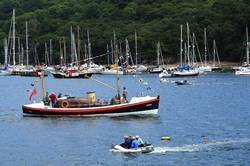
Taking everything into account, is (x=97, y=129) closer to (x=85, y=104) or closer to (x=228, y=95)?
(x=85, y=104)

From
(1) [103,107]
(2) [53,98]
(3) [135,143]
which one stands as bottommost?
(3) [135,143]

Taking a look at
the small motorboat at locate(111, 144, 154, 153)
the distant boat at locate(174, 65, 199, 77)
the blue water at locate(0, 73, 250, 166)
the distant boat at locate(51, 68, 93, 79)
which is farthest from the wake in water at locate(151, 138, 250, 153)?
the distant boat at locate(51, 68, 93, 79)

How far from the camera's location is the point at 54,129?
70.5 m

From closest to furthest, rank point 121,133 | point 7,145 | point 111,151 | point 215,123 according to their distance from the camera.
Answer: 1. point 111,151
2. point 7,145
3. point 121,133
4. point 215,123

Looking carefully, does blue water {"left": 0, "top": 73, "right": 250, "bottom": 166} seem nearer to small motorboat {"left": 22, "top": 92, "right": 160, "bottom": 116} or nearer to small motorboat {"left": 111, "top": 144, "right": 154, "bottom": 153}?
small motorboat {"left": 111, "top": 144, "right": 154, "bottom": 153}

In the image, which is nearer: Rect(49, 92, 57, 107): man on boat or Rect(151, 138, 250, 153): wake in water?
Rect(151, 138, 250, 153): wake in water

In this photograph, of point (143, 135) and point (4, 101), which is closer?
point (143, 135)

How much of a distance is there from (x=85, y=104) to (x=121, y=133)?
1181 cm

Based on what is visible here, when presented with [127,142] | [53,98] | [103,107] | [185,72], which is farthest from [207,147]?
[185,72]

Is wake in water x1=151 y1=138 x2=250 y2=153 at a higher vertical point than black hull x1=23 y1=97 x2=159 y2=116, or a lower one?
lower

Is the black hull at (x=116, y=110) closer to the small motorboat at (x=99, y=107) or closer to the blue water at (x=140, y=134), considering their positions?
the small motorboat at (x=99, y=107)

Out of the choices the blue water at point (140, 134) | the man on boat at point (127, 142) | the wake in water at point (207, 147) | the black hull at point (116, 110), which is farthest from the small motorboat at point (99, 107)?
the man on boat at point (127, 142)

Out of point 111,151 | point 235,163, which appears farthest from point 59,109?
point 235,163

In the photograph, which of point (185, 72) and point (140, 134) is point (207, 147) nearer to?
point (140, 134)
